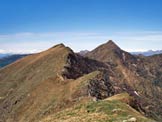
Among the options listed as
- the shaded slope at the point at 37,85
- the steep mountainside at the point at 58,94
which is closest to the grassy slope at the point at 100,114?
the steep mountainside at the point at 58,94

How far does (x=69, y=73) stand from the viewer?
96188 mm

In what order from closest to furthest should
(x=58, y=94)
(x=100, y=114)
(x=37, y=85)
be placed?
(x=100, y=114) < (x=58, y=94) < (x=37, y=85)

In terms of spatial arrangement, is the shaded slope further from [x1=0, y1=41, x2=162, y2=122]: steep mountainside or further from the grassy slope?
the grassy slope

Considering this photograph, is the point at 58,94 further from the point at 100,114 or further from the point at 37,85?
the point at 100,114

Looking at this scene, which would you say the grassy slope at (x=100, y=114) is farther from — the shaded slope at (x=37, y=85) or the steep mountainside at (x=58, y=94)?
the shaded slope at (x=37, y=85)

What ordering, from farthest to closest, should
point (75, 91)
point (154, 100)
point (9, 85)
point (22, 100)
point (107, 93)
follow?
point (154, 100) → point (9, 85) → point (22, 100) → point (107, 93) → point (75, 91)

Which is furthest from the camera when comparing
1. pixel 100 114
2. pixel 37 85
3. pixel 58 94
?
pixel 37 85

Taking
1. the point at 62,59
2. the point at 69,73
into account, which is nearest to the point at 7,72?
the point at 62,59

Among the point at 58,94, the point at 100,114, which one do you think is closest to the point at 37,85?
the point at 58,94

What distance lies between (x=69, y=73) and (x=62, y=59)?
14.1 meters

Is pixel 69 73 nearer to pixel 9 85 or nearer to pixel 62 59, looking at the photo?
pixel 62 59

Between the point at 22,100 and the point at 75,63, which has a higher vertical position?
the point at 75,63

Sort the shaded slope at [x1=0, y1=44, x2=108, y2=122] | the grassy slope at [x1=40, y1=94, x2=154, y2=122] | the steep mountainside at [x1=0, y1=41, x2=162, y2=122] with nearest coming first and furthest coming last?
the grassy slope at [x1=40, y1=94, x2=154, y2=122], the steep mountainside at [x1=0, y1=41, x2=162, y2=122], the shaded slope at [x1=0, y1=44, x2=108, y2=122]

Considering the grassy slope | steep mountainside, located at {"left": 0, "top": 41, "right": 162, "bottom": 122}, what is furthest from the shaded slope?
the grassy slope
